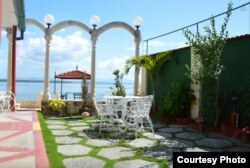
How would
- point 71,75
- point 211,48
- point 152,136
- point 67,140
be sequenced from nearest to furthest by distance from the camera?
point 67,140 → point 152,136 → point 211,48 → point 71,75

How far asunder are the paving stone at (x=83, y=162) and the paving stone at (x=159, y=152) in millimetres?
962

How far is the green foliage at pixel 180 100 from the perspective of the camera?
9430 mm

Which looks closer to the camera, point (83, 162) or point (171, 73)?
point (83, 162)

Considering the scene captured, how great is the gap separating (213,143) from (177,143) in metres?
0.73

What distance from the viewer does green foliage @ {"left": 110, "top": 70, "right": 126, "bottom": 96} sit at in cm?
1166

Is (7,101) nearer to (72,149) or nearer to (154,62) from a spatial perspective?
(154,62)

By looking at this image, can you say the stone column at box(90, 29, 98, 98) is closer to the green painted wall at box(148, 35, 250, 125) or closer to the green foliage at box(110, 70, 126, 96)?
the green foliage at box(110, 70, 126, 96)

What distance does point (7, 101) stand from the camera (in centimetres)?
1066

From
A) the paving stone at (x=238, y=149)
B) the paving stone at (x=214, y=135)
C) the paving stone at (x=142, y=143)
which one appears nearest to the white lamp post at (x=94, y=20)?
the paving stone at (x=214, y=135)

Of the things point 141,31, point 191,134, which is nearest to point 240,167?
point 191,134

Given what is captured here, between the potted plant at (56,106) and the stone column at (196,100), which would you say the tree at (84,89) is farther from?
the stone column at (196,100)

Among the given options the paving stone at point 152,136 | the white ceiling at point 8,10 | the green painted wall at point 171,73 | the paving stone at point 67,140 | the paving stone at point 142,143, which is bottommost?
the paving stone at point 142,143

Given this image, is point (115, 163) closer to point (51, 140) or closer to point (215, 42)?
point (51, 140)

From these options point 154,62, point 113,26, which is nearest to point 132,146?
point 154,62
